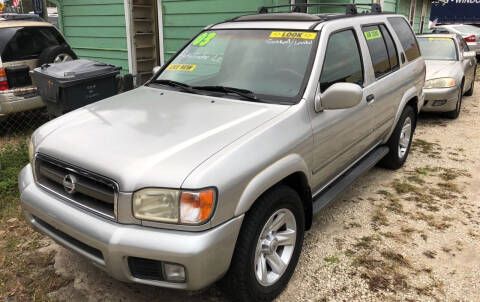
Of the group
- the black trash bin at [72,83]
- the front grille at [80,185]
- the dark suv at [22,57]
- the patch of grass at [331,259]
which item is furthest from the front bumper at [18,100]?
the patch of grass at [331,259]

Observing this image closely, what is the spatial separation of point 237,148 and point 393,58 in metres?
2.84

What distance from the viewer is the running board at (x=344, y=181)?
330 centimetres

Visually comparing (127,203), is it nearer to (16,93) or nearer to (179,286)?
(179,286)

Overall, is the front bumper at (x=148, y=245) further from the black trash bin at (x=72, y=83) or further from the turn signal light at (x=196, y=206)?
the black trash bin at (x=72, y=83)

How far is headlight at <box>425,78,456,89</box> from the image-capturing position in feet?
23.4

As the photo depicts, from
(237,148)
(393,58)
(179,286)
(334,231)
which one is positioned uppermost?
(393,58)

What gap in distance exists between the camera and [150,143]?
2.46m

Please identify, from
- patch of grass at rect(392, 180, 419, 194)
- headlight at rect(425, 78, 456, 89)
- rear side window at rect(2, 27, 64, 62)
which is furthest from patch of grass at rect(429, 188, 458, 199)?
rear side window at rect(2, 27, 64, 62)

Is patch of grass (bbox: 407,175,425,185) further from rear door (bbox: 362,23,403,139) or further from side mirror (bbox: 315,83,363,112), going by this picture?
side mirror (bbox: 315,83,363,112)

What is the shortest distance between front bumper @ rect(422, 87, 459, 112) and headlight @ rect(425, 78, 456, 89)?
0.07m

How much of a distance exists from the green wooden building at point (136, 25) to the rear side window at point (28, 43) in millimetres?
1971

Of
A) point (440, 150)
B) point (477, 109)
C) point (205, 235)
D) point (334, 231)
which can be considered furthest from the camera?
point (477, 109)

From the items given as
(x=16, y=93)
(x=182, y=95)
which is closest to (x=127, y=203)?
(x=182, y=95)

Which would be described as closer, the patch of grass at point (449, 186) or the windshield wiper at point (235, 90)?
the windshield wiper at point (235, 90)
